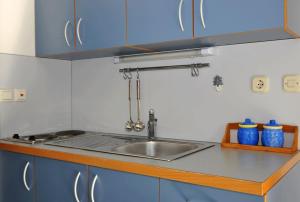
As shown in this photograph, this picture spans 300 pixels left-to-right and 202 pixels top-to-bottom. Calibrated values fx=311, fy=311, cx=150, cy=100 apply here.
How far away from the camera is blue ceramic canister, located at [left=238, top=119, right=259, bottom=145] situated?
1.56m

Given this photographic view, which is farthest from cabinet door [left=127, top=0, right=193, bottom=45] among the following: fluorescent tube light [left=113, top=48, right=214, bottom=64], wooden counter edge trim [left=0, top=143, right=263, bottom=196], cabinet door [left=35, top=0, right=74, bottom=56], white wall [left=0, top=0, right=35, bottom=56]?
white wall [left=0, top=0, right=35, bottom=56]

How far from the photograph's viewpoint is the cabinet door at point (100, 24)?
1753 mm

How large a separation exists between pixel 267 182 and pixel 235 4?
784 millimetres

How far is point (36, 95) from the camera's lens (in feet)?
7.25

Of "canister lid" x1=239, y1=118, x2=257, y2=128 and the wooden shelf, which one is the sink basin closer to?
the wooden shelf

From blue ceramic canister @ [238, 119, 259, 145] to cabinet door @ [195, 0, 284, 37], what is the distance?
480 millimetres

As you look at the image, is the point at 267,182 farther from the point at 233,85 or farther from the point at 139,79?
the point at 139,79

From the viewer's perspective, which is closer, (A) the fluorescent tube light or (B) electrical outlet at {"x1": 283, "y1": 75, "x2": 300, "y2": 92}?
(B) electrical outlet at {"x1": 283, "y1": 75, "x2": 300, "y2": 92}

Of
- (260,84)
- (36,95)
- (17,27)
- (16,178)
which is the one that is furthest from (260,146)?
(17,27)

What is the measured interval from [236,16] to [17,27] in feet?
4.80

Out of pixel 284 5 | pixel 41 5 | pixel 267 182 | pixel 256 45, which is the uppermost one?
pixel 41 5

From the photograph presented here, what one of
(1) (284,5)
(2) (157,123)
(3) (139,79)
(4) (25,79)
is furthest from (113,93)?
(1) (284,5)

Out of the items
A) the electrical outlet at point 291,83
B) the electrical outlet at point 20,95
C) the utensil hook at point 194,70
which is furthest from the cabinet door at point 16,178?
the electrical outlet at point 291,83

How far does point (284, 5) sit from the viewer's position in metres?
1.27
